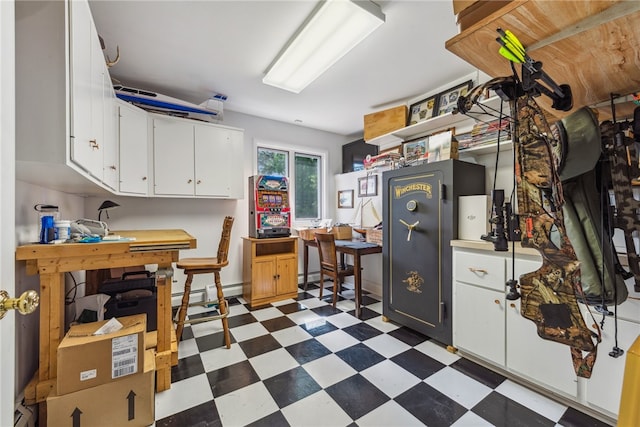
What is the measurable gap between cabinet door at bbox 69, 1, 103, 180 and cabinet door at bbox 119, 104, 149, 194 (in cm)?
103

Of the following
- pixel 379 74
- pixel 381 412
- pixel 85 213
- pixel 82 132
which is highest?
pixel 379 74

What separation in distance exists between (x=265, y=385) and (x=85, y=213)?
2.63 m

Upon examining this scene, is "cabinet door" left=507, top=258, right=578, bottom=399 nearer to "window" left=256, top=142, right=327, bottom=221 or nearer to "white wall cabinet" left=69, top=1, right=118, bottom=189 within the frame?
"white wall cabinet" left=69, top=1, right=118, bottom=189

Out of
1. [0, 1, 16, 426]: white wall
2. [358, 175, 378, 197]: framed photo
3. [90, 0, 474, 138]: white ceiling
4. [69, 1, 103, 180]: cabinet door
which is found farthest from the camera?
[358, 175, 378, 197]: framed photo

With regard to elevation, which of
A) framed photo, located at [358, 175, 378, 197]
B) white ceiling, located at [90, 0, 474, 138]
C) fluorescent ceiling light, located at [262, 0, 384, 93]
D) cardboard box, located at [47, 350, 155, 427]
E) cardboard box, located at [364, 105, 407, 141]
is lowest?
cardboard box, located at [47, 350, 155, 427]

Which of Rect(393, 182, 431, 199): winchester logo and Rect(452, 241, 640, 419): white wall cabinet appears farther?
Rect(393, 182, 431, 199): winchester logo

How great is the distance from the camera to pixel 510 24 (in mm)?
758

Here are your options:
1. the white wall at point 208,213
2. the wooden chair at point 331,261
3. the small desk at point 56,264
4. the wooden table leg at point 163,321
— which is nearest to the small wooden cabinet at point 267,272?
the white wall at point 208,213

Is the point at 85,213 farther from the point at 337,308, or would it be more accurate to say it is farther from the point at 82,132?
the point at 337,308

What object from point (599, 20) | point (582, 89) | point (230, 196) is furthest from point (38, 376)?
point (582, 89)

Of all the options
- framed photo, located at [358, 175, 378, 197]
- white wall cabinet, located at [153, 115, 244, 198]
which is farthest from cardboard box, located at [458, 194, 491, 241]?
white wall cabinet, located at [153, 115, 244, 198]

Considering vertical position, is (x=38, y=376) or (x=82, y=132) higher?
(x=82, y=132)

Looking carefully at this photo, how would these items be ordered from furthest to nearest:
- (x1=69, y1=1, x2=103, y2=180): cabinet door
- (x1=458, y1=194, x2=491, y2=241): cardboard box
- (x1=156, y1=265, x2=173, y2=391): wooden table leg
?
(x1=458, y1=194, x2=491, y2=241): cardboard box, (x1=156, y1=265, x2=173, y2=391): wooden table leg, (x1=69, y1=1, x2=103, y2=180): cabinet door

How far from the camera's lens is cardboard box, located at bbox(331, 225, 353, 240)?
3.89m
